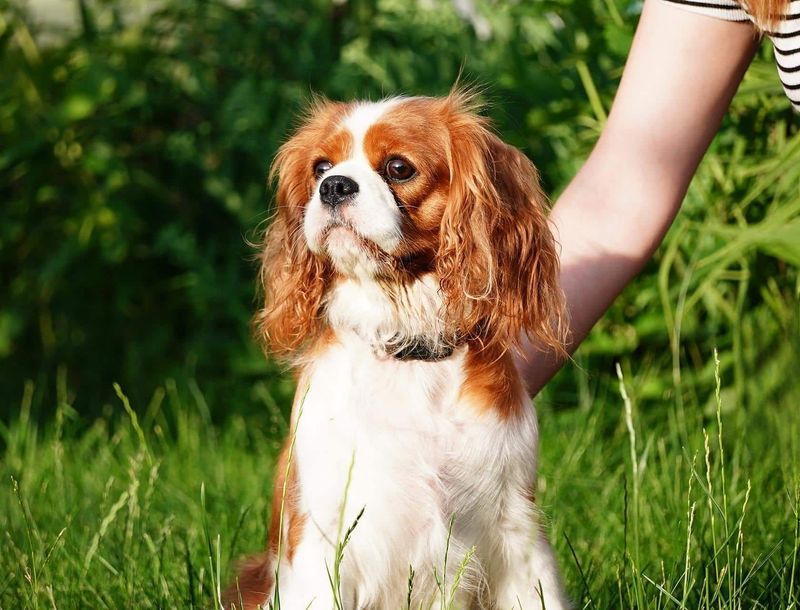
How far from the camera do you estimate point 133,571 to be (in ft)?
6.91

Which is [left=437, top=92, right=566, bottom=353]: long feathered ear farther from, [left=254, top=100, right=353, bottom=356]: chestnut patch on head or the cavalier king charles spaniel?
[left=254, top=100, right=353, bottom=356]: chestnut patch on head

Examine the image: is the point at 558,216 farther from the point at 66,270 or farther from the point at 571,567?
the point at 66,270

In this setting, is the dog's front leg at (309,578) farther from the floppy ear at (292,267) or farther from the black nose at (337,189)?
the black nose at (337,189)

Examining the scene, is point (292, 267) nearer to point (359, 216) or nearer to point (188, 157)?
point (359, 216)

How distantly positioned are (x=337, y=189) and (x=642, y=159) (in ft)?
2.32

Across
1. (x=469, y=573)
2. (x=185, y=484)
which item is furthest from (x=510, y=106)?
(x=469, y=573)

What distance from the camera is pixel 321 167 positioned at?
2.29 meters

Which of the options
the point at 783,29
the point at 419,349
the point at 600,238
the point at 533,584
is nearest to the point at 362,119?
the point at 419,349

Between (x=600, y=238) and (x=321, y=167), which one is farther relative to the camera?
(x=600, y=238)

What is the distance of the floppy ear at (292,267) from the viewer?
7.61ft

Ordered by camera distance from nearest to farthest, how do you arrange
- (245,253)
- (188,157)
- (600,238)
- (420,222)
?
(420,222) → (600,238) → (188,157) → (245,253)

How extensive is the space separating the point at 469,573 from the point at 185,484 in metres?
1.47

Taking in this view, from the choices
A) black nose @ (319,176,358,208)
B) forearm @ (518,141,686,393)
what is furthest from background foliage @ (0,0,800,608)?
black nose @ (319,176,358,208)

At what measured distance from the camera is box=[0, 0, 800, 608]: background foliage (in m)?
3.18
